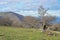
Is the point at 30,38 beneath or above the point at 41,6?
beneath

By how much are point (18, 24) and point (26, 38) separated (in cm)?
380

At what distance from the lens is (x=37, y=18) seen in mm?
10695

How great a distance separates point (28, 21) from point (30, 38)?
572 centimetres

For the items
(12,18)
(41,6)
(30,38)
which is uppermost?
(41,6)

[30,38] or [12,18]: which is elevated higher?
[12,18]

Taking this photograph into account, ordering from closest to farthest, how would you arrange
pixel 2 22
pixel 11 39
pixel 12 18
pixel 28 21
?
pixel 11 39
pixel 2 22
pixel 12 18
pixel 28 21

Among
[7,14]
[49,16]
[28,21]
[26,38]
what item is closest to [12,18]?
[7,14]

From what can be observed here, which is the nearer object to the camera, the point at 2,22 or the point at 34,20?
the point at 2,22

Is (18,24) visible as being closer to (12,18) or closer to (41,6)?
(12,18)

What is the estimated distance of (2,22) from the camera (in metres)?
9.64

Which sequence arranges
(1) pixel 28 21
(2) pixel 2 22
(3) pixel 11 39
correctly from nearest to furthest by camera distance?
1. (3) pixel 11 39
2. (2) pixel 2 22
3. (1) pixel 28 21

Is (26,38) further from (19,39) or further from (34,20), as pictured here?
(34,20)

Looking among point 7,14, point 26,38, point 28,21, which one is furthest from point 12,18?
point 26,38

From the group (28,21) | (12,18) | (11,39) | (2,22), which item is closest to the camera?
(11,39)
